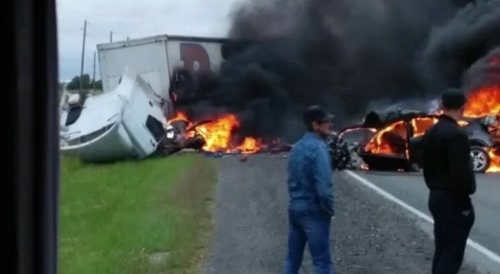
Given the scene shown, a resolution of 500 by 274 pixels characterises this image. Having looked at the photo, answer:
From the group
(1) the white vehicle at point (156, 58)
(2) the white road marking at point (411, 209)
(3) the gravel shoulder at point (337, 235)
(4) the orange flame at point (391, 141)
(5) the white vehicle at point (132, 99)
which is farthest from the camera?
(1) the white vehicle at point (156, 58)

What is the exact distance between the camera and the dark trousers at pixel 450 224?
22.5 ft

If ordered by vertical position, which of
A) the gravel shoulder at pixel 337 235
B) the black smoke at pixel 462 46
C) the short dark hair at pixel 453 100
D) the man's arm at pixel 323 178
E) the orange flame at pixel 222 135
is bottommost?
the gravel shoulder at pixel 337 235

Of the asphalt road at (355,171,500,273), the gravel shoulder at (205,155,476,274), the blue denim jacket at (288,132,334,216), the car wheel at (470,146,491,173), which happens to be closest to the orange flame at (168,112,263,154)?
the asphalt road at (355,171,500,273)

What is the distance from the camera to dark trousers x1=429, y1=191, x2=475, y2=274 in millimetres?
6852

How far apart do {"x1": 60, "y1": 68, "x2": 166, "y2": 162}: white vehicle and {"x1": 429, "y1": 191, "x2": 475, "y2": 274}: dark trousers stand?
2037cm

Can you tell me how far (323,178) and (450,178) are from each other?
33.8 inches

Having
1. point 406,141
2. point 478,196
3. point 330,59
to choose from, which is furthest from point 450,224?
point 330,59

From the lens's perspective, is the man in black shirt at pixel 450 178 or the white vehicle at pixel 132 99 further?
the white vehicle at pixel 132 99

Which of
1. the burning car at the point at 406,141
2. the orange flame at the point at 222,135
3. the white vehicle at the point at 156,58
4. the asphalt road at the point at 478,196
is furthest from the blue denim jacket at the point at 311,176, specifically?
the orange flame at the point at 222,135

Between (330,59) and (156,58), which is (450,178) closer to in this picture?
(156,58)

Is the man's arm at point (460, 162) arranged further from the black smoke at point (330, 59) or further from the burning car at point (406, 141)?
the black smoke at point (330, 59)

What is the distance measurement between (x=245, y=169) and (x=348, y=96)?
11862 mm

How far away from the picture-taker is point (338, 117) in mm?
34375

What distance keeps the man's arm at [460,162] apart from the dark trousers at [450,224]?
0.14 metres
